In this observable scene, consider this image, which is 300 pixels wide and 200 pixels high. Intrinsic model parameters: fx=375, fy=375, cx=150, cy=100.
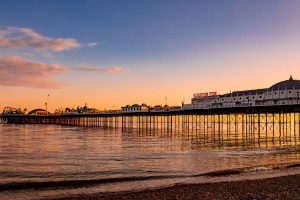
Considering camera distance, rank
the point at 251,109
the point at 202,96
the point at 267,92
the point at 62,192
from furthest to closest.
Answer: the point at 202,96 → the point at 267,92 → the point at 251,109 → the point at 62,192

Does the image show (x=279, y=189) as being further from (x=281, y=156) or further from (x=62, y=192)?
(x=281, y=156)

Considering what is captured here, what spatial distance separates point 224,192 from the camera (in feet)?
51.6

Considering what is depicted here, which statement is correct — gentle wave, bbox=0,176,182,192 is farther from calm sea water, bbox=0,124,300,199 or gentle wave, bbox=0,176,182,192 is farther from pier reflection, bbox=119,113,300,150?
pier reflection, bbox=119,113,300,150

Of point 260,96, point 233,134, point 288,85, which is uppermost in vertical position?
point 288,85

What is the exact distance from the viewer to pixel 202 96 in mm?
122562

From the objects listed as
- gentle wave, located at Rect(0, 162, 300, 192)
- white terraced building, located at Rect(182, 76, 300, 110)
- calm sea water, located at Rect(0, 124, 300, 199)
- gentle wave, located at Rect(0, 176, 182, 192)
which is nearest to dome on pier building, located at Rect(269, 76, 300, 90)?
white terraced building, located at Rect(182, 76, 300, 110)

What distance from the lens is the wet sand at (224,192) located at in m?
14.8

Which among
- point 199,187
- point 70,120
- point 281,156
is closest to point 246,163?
point 281,156

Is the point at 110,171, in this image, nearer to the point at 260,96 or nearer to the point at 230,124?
the point at 260,96

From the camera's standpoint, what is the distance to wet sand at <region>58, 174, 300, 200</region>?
14750 mm

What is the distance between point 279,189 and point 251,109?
47120 millimetres

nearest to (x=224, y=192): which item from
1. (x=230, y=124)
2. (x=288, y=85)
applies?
(x=288, y=85)

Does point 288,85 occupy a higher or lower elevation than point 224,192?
higher

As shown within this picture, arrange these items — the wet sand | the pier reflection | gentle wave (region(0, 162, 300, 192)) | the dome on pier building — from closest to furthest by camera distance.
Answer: the wet sand < gentle wave (region(0, 162, 300, 192)) < the pier reflection < the dome on pier building
